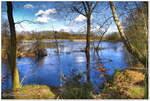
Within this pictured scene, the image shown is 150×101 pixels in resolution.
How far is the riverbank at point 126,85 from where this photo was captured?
10.2 feet

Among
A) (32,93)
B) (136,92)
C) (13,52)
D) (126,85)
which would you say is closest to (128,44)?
(126,85)

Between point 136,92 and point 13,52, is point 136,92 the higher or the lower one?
the lower one

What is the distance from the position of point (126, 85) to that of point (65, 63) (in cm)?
101

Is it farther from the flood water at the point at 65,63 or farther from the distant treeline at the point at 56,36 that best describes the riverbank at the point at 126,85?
the distant treeline at the point at 56,36

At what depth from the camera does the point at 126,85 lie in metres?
3.45

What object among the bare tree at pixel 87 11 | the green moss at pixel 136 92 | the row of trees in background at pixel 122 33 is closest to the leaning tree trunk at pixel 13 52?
the row of trees in background at pixel 122 33

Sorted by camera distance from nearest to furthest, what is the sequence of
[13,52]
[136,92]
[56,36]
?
[136,92], [13,52], [56,36]

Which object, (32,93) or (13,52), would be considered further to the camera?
(13,52)

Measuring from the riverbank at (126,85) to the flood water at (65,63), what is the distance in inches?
5.6

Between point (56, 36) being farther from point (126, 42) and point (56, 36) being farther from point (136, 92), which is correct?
point (136, 92)

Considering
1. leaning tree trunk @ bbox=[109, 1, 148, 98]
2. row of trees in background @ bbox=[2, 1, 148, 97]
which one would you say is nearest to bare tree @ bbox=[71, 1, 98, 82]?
row of trees in background @ bbox=[2, 1, 148, 97]

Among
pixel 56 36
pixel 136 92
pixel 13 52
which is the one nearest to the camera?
pixel 136 92

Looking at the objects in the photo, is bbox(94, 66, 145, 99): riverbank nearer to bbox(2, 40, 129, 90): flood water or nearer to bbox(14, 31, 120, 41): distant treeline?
bbox(2, 40, 129, 90): flood water

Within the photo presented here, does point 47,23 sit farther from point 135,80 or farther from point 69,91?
point 135,80
